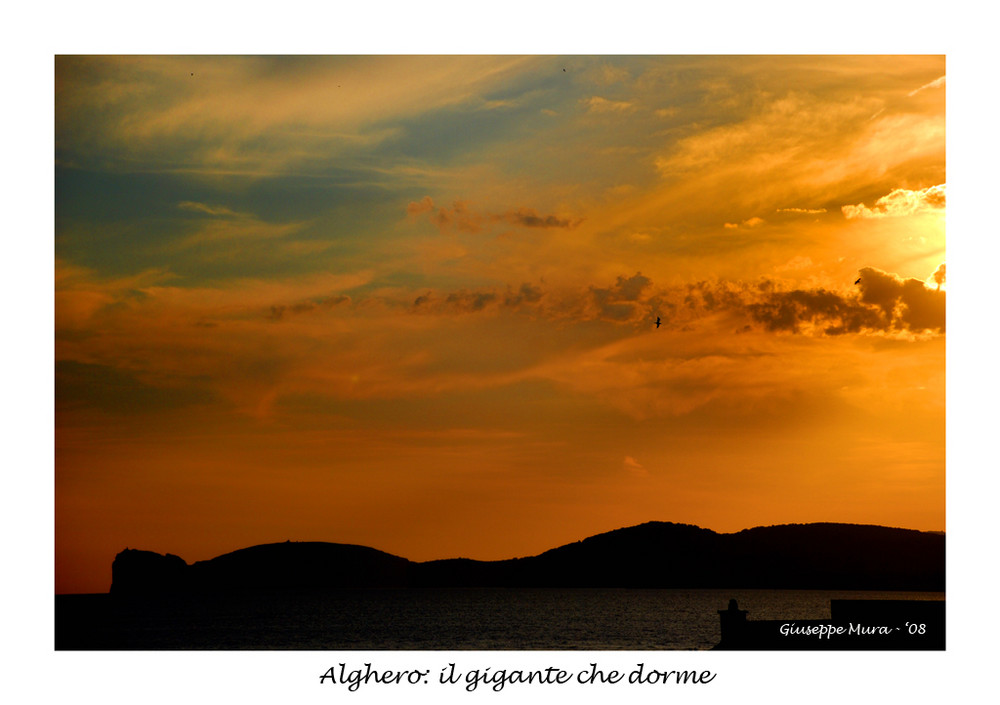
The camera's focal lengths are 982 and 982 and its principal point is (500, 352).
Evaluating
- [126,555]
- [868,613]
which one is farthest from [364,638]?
[126,555]

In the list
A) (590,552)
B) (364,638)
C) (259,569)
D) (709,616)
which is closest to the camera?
(364,638)

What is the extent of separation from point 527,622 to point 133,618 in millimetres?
41192

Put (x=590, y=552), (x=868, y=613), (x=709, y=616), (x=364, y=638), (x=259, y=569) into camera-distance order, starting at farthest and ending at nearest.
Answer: (x=259, y=569) < (x=590, y=552) < (x=709, y=616) < (x=364, y=638) < (x=868, y=613)

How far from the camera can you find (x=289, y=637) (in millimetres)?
75312

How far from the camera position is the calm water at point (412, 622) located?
69625mm

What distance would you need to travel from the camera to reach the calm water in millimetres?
69625

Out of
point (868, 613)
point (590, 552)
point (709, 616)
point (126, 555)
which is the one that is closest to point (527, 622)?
point (709, 616)

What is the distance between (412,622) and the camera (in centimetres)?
9512

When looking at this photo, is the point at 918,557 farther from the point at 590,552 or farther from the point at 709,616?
A: the point at 590,552

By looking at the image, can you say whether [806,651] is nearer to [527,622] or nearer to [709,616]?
[527,622]
